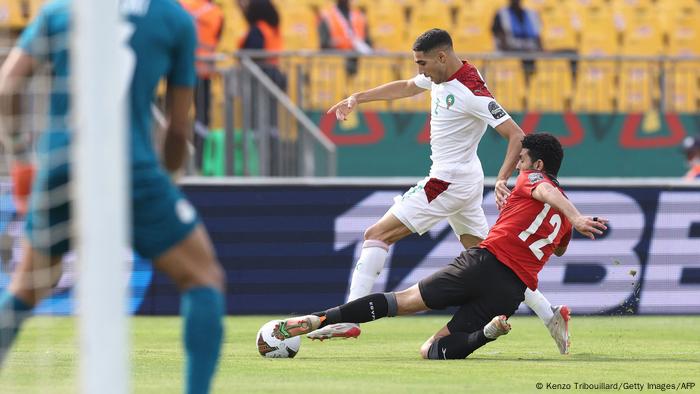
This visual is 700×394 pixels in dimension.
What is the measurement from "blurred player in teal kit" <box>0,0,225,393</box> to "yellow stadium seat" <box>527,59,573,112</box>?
37.2 ft

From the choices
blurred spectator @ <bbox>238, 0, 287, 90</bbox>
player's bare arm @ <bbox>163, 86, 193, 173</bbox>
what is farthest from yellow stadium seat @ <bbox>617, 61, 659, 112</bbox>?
player's bare arm @ <bbox>163, 86, 193, 173</bbox>

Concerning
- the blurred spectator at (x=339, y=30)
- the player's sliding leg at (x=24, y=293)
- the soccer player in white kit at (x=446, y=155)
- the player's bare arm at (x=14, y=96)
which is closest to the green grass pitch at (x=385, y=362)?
the soccer player in white kit at (x=446, y=155)

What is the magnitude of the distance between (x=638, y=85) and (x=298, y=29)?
4.53 meters

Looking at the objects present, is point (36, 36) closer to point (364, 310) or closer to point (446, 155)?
point (364, 310)

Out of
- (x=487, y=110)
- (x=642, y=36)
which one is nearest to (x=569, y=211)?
(x=487, y=110)

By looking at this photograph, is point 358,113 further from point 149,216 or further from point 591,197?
point 149,216

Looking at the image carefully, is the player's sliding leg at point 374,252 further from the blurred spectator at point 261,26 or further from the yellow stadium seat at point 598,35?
the yellow stadium seat at point 598,35

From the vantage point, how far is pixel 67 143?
17.1 ft

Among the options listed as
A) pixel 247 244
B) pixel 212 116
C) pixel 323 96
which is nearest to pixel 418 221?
pixel 247 244

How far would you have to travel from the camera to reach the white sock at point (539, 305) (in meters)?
9.28

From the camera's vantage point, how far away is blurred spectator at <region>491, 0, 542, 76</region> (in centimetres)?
1806

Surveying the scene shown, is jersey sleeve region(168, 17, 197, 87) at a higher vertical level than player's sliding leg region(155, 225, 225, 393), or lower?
higher

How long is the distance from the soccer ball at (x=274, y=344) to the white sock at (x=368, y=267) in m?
0.95

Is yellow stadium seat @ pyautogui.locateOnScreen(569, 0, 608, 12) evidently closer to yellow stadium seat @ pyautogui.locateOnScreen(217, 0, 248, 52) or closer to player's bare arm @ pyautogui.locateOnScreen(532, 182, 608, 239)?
yellow stadium seat @ pyautogui.locateOnScreen(217, 0, 248, 52)
